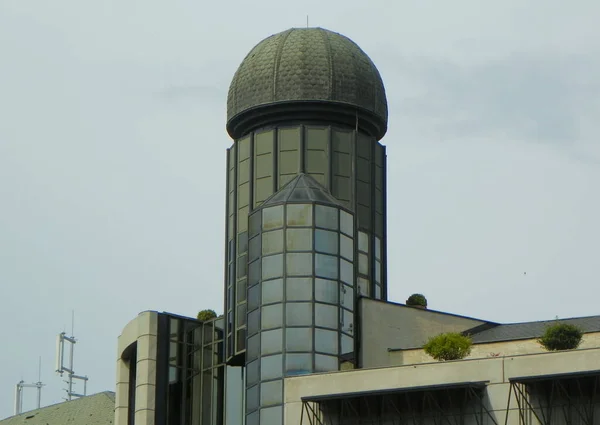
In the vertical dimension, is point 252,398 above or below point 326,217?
below

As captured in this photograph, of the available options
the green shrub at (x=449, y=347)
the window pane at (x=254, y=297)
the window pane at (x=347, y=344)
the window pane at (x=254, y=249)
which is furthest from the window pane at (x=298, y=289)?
the green shrub at (x=449, y=347)

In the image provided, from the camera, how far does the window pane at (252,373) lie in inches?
2943

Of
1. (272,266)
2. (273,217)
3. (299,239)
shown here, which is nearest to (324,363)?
(272,266)

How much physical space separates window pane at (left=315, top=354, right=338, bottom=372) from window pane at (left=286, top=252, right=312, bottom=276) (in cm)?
367

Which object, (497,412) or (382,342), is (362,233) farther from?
(497,412)

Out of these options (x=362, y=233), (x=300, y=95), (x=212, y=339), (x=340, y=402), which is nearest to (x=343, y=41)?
(x=300, y=95)

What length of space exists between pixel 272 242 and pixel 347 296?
392 centimetres

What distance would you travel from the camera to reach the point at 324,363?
74125 millimetres

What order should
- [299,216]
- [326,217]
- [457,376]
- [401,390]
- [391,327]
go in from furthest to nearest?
[391,327]
[326,217]
[299,216]
[401,390]
[457,376]

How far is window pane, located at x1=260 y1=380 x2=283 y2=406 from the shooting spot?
73375 millimetres

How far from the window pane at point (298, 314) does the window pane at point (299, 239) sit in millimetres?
2474

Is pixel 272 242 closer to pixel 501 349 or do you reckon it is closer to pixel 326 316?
pixel 326 316

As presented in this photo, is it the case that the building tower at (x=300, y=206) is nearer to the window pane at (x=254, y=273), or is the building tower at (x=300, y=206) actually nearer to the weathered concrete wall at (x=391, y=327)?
the window pane at (x=254, y=273)

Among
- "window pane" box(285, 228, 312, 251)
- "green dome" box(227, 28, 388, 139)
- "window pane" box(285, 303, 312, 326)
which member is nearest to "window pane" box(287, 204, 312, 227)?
"window pane" box(285, 228, 312, 251)
